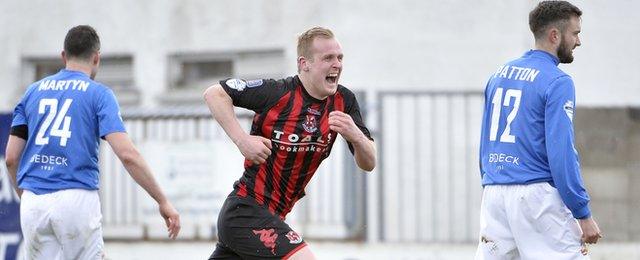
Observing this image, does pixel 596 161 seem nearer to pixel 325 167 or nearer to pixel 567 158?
pixel 325 167

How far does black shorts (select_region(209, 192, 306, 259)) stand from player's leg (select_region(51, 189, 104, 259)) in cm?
95

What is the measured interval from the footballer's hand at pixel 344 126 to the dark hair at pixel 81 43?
6.34ft

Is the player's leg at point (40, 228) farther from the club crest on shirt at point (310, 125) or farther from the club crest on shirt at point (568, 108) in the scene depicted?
the club crest on shirt at point (568, 108)

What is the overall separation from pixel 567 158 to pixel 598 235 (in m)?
0.50

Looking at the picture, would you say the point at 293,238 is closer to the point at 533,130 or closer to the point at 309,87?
the point at 309,87

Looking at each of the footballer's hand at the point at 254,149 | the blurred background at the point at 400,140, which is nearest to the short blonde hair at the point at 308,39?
the footballer's hand at the point at 254,149

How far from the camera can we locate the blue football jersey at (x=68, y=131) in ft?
26.9

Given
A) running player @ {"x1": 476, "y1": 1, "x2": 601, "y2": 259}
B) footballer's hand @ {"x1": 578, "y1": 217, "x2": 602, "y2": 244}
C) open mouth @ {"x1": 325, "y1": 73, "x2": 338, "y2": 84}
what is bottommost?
footballer's hand @ {"x1": 578, "y1": 217, "x2": 602, "y2": 244}

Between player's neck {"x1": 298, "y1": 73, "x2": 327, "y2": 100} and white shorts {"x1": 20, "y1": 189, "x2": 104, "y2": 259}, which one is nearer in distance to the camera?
player's neck {"x1": 298, "y1": 73, "x2": 327, "y2": 100}

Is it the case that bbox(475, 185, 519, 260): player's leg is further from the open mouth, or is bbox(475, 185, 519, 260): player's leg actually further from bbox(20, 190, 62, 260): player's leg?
bbox(20, 190, 62, 260): player's leg

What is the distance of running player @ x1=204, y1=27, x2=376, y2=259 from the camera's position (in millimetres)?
7594

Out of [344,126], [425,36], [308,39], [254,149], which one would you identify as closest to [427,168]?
[425,36]

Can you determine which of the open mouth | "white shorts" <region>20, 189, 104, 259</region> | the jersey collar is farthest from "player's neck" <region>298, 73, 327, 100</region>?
"white shorts" <region>20, 189, 104, 259</region>

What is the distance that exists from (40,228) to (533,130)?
319cm
